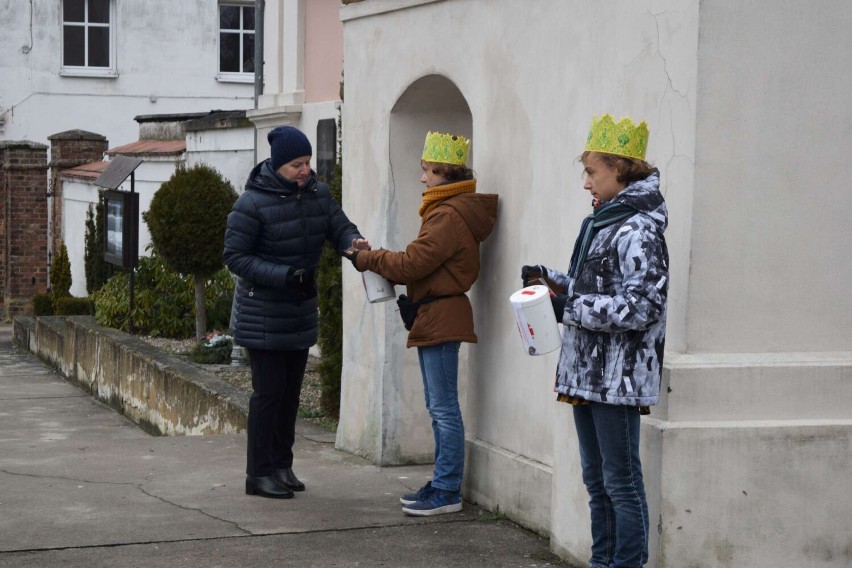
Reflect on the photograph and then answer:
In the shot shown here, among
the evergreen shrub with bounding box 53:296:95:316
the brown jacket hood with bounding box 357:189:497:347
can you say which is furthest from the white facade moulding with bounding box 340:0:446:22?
the evergreen shrub with bounding box 53:296:95:316

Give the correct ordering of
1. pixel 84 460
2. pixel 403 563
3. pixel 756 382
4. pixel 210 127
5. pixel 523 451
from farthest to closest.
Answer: pixel 210 127, pixel 84 460, pixel 523 451, pixel 403 563, pixel 756 382

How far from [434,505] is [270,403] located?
0.96 metres

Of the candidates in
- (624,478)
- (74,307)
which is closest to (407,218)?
(624,478)

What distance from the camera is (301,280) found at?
636 cm

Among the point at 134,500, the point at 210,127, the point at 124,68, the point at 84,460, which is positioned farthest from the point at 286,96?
the point at 124,68

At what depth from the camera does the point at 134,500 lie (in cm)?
666

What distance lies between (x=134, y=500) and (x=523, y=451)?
196 cm

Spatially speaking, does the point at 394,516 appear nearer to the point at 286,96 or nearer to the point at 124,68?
the point at 286,96

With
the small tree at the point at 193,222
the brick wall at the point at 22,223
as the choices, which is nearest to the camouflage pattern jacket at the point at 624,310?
the small tree at the point at 193,222

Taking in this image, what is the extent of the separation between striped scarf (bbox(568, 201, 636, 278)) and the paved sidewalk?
1.38m

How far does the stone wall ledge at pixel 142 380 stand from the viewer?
10078 millimetres

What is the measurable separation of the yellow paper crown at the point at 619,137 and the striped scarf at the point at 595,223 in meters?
0.18

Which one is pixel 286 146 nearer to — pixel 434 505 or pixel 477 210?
pixel 477 210

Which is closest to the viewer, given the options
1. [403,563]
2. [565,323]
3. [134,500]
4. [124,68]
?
[565,323]
